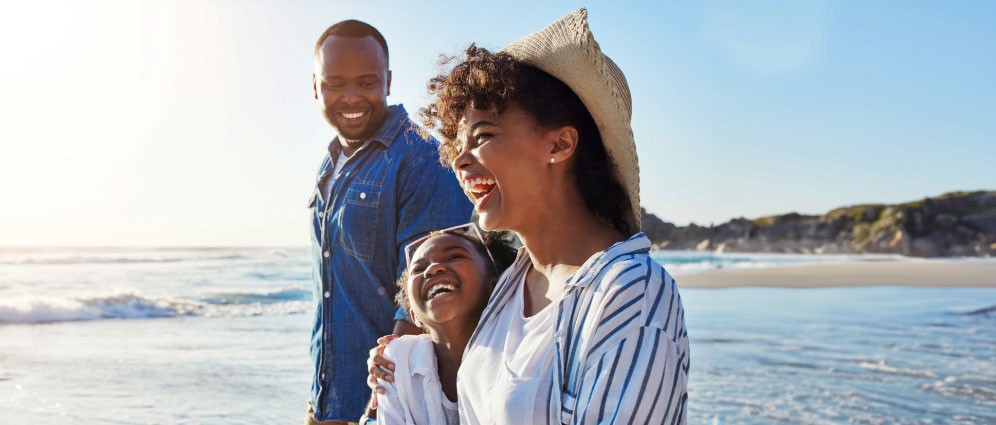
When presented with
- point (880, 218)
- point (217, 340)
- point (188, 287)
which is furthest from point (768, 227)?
point (217, 340)

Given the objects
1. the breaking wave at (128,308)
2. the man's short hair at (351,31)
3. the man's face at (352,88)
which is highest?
the man's short hair at (351,31)

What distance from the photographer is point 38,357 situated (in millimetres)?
8625

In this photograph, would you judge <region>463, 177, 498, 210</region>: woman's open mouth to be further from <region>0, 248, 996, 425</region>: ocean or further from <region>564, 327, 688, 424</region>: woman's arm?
<region>0, 248, 996, 425</region>: ocean

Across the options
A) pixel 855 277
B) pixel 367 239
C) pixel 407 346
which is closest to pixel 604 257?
pixel 407 346

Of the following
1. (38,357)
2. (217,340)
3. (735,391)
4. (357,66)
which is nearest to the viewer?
(357,66)

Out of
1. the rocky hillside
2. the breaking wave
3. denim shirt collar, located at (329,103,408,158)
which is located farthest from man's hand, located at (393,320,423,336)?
the rocky hillside

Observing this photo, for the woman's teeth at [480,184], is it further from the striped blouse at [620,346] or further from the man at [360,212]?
the man at [360,212]

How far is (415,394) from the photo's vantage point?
2.29 m

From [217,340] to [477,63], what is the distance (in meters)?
8.48

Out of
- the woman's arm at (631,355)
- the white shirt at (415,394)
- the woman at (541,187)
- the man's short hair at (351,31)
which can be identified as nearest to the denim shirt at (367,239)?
the man's short hair at (351,31)

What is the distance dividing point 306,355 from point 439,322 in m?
6.36

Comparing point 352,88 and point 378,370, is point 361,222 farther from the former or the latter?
point 378,370

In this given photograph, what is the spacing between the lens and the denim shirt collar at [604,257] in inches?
66.6

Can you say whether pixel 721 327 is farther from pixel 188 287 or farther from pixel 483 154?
pixel 188 287
